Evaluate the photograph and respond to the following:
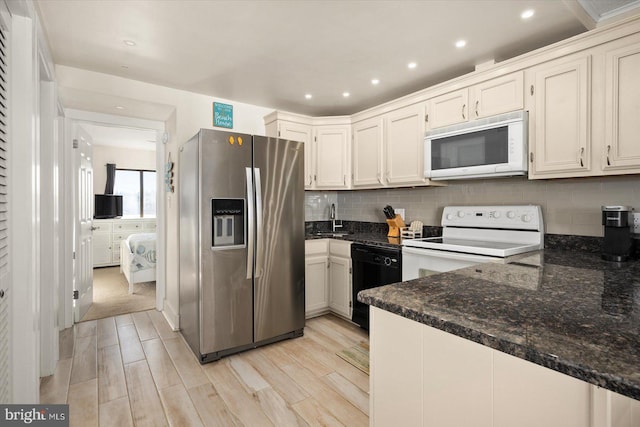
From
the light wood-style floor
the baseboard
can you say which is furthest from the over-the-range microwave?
the baseboard

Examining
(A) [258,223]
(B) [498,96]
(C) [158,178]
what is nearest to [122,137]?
(C) [158,178]

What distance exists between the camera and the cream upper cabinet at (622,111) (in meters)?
1.75

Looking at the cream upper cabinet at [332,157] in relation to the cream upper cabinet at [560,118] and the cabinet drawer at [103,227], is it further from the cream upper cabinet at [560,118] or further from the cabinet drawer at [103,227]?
the cabinet drawer at [103,227]

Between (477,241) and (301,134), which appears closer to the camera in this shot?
(477,241)

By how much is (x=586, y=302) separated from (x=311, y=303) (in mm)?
2653

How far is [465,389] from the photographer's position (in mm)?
785

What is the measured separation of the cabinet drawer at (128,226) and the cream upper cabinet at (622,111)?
6.97 m

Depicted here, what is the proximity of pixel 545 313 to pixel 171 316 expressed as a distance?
3.35 m

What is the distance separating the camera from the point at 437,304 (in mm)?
903

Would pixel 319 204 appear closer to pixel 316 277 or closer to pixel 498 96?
pixel 316 277

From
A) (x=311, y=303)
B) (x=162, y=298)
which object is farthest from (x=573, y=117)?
→ (x=162, y=298)

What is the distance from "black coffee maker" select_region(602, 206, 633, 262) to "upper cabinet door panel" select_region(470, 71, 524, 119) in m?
0.88

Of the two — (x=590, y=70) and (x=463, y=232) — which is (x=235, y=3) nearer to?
(x=590, y=70)

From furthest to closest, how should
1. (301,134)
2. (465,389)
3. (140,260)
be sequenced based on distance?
(140,260) < (301,134) < (465,389)
